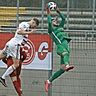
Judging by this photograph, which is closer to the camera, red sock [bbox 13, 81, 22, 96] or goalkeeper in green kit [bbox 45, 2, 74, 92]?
goalkeeper in green kit [bbox 45, 2, 74, 92]

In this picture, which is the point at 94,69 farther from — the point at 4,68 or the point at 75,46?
the point at 4,68

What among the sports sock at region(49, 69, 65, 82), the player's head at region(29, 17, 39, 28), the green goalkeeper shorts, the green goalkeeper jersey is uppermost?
the player's head at region(29, 17, 39, 28)

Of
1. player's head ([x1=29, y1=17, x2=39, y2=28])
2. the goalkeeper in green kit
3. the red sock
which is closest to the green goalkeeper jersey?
the goalkeeper in green kit

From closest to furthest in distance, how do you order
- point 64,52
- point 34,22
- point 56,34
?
1. point 64,52
2. point 34,22
3. point 56,34

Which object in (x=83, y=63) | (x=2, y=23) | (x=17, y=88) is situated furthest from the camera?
(x=2, y=23)

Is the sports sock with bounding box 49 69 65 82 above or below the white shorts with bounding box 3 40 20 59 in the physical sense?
below

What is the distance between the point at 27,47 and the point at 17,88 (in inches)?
43.8

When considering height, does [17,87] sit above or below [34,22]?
below

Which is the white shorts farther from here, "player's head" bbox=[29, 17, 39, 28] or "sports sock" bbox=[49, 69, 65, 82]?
"sports sock" bbox=[49, 69, 65, 82]

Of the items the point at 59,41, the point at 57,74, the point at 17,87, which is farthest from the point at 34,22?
the point at 17,87

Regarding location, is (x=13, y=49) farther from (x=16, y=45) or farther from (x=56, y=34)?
(x=56, y=34)

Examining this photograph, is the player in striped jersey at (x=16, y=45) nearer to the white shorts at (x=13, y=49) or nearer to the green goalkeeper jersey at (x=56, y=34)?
the white shorts at (x=13, y=49)

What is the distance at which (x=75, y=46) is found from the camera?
13.0 metres

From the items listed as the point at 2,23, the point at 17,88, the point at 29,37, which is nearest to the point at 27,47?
the point at 29,37
